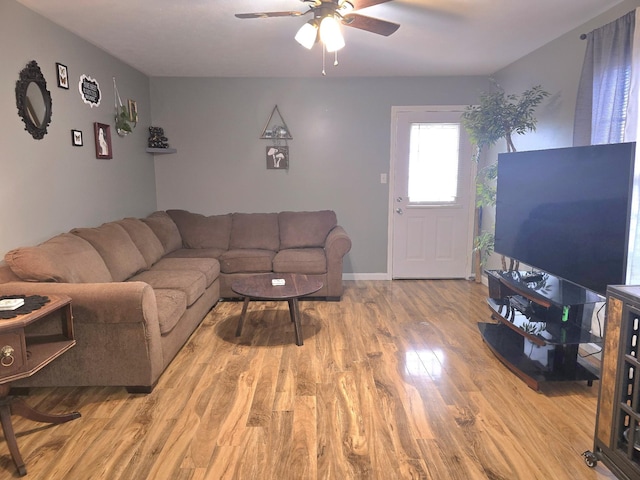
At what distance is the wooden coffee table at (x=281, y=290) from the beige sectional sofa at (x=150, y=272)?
41 centimetres

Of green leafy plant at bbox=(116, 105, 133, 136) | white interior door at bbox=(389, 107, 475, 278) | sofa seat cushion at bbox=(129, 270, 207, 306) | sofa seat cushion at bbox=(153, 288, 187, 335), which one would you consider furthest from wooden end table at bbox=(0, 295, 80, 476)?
white interior door at bbox=(389, 107, 475, 278)

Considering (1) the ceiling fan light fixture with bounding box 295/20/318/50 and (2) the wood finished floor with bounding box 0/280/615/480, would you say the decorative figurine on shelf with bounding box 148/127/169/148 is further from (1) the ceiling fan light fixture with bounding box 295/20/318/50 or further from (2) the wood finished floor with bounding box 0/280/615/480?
(1) the ceiling fan light fixture with bounding box 295/20/318/50

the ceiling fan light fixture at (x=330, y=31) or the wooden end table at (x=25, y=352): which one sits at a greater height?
the ceiling fan light fixture at (x=330, y=31)

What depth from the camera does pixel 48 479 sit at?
185 centimetres

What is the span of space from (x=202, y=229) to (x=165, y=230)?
0.45m

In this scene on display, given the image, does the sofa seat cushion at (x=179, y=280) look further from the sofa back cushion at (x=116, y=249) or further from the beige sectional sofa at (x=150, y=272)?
the sofa back cushion at (x=116, y=249)

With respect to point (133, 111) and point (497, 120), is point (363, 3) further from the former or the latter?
point (133, 111)

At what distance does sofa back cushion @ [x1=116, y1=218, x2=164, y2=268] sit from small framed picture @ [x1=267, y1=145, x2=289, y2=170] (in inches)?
65.7

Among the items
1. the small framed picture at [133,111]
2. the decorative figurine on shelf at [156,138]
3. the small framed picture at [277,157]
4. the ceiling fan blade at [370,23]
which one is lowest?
the small framed picture at [277,157]

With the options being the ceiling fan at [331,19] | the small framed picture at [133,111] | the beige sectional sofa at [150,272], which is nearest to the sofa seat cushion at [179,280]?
the beige sectional sofa at [150,272]

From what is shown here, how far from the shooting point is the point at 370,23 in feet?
8.47

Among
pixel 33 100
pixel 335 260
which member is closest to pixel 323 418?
pixel 335 260

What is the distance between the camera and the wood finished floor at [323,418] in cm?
193

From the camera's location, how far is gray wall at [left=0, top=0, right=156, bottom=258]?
272 centimetres
